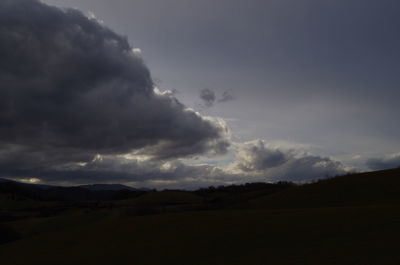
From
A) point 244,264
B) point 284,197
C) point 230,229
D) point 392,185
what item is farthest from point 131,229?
point 392,185

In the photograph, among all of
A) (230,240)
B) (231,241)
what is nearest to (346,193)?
(230,240)

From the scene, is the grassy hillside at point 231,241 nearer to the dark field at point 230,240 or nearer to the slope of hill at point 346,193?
the dark field at point 230,240

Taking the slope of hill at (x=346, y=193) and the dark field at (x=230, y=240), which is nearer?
the dark field at (x=230, y=240)

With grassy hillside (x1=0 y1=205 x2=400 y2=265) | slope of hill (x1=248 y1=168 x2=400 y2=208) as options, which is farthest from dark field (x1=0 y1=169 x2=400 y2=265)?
slope of hill (x1=248 y1=168 x2=400 y2=208)

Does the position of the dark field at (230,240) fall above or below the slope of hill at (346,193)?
below

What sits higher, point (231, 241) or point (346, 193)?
point (346, 193)

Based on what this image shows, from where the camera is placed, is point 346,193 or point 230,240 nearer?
point 230,240

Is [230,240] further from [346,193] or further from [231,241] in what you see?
[346,193]

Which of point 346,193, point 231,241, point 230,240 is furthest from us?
point 346,193

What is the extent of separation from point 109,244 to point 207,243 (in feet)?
14.9

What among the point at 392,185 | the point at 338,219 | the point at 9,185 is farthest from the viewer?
the point at 9,185

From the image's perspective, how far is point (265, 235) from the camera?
14477 millimetres

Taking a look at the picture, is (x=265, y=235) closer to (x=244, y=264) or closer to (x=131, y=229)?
(x=244, y=264)

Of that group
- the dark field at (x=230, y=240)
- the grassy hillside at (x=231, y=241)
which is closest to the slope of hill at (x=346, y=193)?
the dark field at (x=230, y=240)
